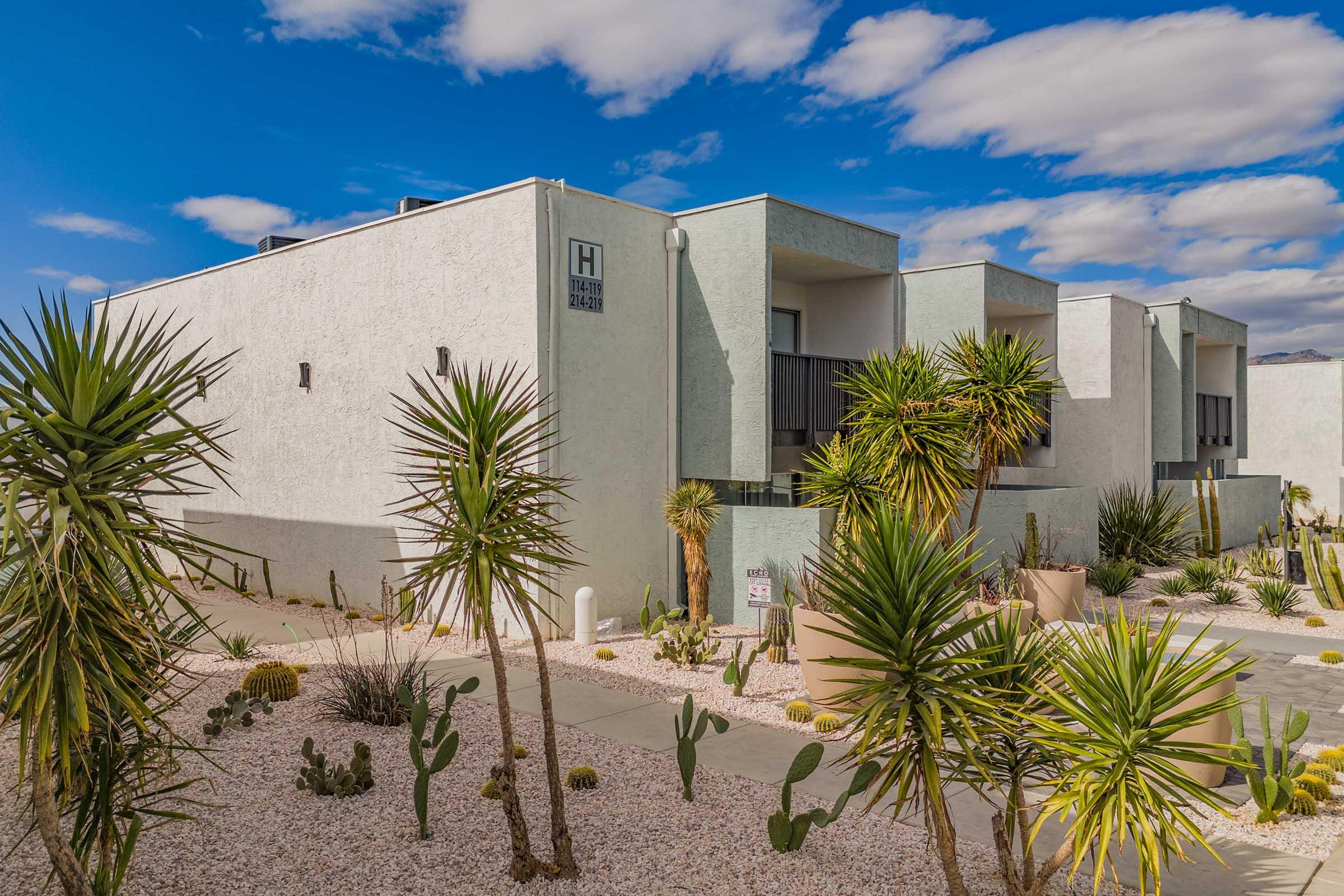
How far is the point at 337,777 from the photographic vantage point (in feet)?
18.3

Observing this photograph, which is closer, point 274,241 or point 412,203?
point 412,203

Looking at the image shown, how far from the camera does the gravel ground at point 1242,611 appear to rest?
1149cm

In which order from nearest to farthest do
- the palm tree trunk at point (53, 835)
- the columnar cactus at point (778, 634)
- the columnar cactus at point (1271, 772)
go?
the palm tree trunk at point (53, 835) < the columnar cactus at point (1271, 772) < the columnar cactus at point (778, 634)

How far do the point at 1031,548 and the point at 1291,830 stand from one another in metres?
7.28

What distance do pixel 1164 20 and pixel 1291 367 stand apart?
25803mm

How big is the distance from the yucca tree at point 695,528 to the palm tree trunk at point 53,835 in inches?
295

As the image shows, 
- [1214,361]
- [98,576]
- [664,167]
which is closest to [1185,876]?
[98,576]

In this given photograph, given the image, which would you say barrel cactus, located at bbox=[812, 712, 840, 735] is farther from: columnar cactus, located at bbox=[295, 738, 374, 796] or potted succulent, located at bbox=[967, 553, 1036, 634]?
columnar cactus, located at bbox=[295, 738, 374, 796]

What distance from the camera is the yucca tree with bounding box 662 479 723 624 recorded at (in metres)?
10.7

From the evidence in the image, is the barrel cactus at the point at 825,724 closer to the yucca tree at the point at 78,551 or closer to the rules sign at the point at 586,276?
the yucca tree at the point at 78,551

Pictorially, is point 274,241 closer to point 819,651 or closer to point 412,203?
point 412,203

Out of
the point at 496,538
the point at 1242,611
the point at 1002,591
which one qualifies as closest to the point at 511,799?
the point at 496,538

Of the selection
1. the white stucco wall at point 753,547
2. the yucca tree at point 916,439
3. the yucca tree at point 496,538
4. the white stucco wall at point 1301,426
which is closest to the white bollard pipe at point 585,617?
the white stucco wall at point 753,547

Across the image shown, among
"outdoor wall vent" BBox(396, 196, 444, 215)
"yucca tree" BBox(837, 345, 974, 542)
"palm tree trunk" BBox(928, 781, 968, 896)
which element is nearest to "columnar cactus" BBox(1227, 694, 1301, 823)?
"palm tree trunk" BBox(928, 781, 968, 896)
